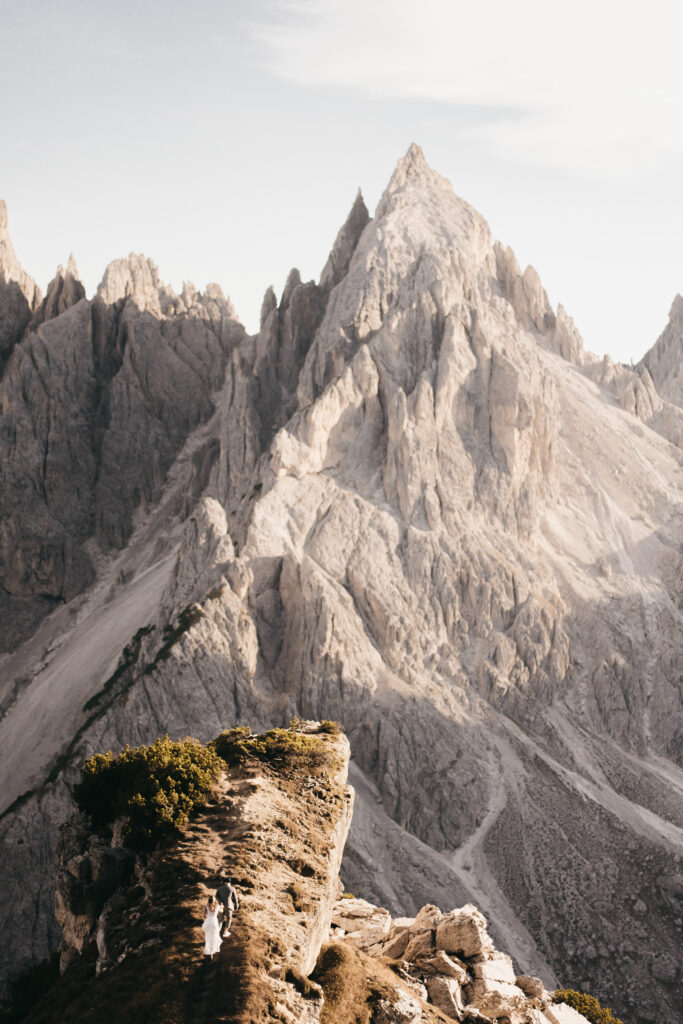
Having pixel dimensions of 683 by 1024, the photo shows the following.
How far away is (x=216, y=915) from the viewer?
30.0m

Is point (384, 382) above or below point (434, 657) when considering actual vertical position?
above

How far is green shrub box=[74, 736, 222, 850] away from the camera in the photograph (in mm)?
37106

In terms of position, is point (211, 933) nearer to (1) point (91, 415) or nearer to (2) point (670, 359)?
(1) point (91, 415)

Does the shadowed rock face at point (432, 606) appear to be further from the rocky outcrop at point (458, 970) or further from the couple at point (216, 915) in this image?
the couple at point (216, 915)

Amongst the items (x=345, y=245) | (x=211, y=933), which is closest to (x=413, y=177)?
(x=345, y=245)

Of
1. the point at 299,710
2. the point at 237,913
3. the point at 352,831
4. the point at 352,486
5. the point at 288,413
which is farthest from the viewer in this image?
the point at 288,413

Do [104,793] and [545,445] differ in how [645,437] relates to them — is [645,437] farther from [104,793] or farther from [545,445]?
[104,793]

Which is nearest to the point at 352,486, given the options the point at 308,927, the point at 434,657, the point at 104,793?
the point at 434,657

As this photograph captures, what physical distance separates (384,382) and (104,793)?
79990 mm

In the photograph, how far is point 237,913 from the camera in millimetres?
32094

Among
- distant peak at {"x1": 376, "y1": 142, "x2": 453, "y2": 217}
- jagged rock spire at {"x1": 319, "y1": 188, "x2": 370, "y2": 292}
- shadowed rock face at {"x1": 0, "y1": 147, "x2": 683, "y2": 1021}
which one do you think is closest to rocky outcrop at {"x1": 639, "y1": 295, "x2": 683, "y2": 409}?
shadowed rock face at {"x1": 0, "y1": 147, "x2": 683, "y2": 1021}

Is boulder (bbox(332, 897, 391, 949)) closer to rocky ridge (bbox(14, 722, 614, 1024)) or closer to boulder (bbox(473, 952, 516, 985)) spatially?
rocky ridge (bbox(14, 722, 614, 1024))

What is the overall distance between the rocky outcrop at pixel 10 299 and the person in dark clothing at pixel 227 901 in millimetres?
129490

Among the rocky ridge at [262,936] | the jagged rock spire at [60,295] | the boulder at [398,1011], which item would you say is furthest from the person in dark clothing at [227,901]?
the jagged rock spire at [60,295]
